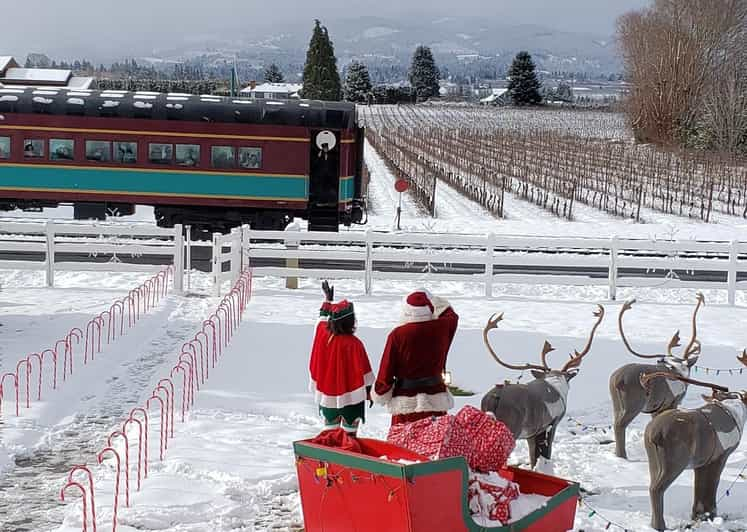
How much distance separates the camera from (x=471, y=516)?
577cm

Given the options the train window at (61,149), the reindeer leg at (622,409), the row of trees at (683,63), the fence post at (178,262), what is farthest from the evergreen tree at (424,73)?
the reindeer leg at (622,409)

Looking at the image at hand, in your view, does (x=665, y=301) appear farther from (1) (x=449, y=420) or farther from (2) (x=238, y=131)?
(1) (x=449, y=420)

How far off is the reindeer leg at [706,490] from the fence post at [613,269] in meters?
8.81

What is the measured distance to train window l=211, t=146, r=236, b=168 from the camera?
21.4m

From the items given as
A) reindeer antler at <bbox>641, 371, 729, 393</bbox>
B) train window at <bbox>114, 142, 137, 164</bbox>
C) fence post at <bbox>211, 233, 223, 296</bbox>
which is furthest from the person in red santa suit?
train window at <bbox>114, 142, 137, 164</bbox>

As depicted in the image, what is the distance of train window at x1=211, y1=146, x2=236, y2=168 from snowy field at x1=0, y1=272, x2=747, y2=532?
196 inches

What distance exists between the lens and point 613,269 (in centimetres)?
1584

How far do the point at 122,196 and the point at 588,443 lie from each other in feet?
49.2

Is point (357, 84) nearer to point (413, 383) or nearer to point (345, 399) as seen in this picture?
point (345, 399)

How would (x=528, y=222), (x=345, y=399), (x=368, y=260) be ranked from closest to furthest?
(x=345, y=399) → (x=368, y=260) → (x=528, y=222)

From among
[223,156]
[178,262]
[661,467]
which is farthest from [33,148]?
[661,467]

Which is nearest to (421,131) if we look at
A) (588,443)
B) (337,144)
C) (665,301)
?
(337,144)

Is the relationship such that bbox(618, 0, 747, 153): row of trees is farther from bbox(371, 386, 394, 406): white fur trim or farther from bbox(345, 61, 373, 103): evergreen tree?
bbox(371, 386, 394, 406): white fur trim

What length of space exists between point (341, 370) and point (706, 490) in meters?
2.70
